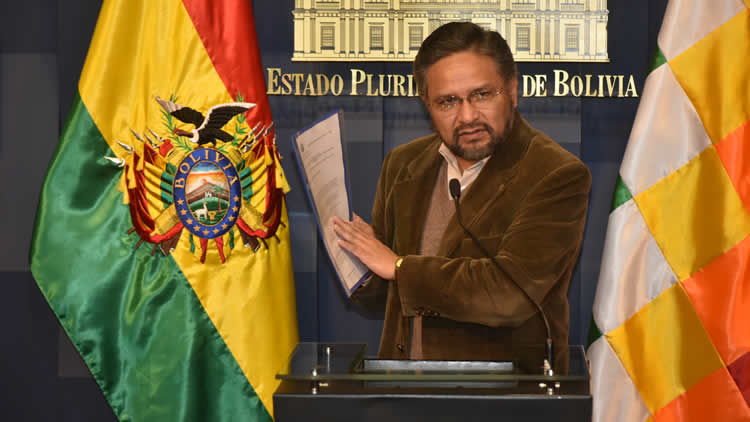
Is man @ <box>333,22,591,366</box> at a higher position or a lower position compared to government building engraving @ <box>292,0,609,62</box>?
lower

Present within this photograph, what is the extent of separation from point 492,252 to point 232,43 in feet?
3.77

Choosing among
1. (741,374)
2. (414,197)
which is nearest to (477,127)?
(414,197)

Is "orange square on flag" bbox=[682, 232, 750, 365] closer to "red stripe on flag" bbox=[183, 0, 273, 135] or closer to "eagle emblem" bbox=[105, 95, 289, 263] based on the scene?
"eagle emblem" bbox=[105, 95, 289, 263]

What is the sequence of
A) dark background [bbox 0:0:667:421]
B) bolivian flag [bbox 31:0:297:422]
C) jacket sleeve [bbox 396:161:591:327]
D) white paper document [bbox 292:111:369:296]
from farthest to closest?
dark background [bbox 0:0:667:421] < bolivian flag [bbox 31:0:297:422] < jacket sleeve [bbox 396:161:591:327] < white paper document [bbox 292:111:369:296]

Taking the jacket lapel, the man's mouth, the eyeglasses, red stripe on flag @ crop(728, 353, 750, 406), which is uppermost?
the eyeglasses

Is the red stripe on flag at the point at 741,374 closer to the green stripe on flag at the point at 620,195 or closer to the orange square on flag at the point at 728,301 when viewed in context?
the orange square on flag at the point at 728,301

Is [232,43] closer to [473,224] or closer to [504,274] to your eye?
[473,224]

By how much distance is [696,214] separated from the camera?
2646 mm

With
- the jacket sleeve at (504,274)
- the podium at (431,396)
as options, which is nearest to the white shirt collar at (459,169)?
the jacket sleeve at (504,274)

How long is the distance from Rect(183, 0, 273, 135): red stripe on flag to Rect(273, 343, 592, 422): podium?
1424 mm

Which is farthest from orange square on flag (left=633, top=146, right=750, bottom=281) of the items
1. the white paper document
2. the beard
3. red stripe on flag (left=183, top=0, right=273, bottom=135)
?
red stripe on flag (left=183, top=0, right=273, bottom=135)

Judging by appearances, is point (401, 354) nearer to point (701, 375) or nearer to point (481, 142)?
point (481, 142)

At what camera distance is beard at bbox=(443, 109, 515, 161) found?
2.59 metres

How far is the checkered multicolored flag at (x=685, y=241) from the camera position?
260 cm
